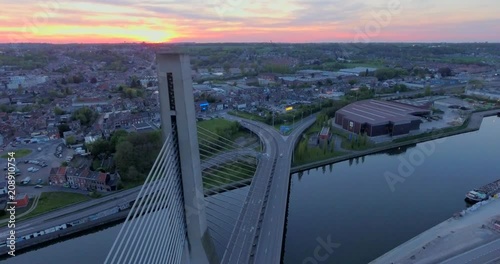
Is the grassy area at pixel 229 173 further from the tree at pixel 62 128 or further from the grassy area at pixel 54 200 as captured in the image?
the tree at pixel 62 128

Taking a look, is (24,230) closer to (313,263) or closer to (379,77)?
(313,263)

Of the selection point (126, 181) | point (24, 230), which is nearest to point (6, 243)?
point (24, 230)

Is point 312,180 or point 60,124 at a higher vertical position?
point 60,124

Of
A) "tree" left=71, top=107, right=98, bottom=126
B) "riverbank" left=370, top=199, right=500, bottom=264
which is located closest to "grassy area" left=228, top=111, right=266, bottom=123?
"tree" left=71, top=107, right=98, bottom=126

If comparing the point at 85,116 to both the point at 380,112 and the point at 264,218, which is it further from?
the point at 380,112

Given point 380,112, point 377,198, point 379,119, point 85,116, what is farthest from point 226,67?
point 377,198

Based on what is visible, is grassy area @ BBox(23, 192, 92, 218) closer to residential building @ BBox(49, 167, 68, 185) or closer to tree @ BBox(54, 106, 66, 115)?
residential building @ BBox(49, 167, 68, 185)
